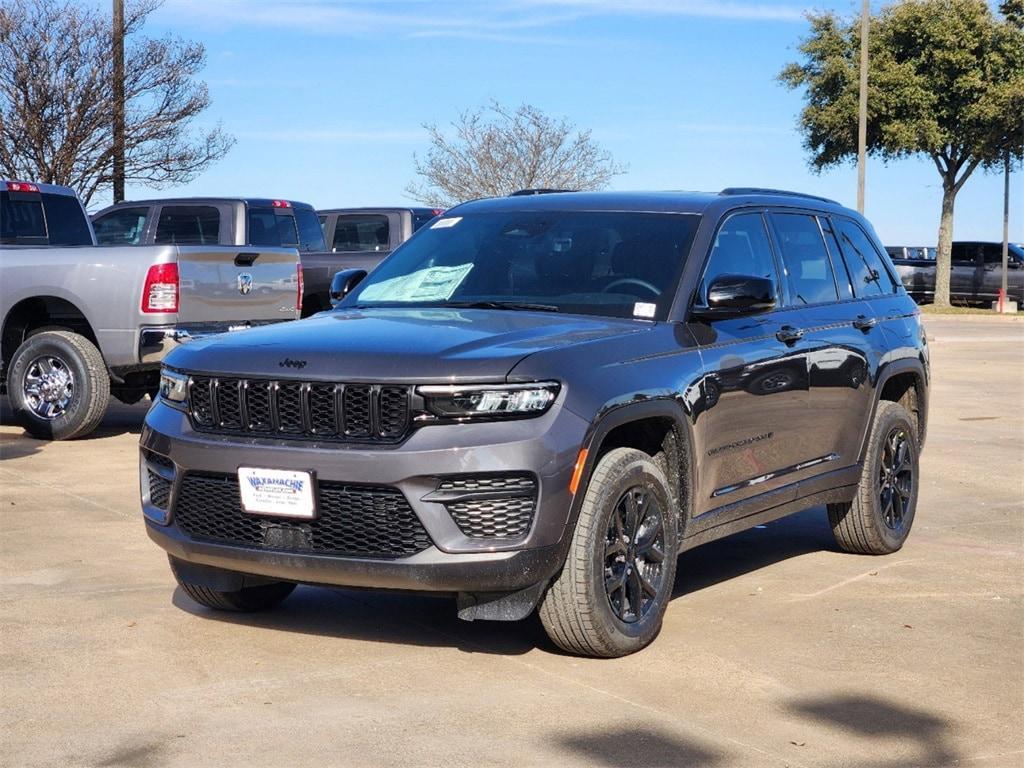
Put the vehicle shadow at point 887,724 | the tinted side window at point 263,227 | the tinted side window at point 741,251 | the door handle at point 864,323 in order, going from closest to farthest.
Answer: the vehicle shadow at point 887,724 → the tinted side window at point 741,251 → the door handle at point 864,323 → the tinted side window at point 263,227

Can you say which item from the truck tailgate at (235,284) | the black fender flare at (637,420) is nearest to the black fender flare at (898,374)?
the black fender flare at (637,420)

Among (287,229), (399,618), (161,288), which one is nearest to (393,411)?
(399,618)

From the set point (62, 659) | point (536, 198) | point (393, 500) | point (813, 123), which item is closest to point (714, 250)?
point (536, 198)

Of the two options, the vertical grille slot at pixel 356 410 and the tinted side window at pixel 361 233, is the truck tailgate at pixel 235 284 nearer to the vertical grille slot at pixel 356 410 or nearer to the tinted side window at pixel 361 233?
the vertical grille slot at pixel 356 410

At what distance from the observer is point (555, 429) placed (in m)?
5.20

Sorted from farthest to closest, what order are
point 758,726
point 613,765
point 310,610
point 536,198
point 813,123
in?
point 813,123
point 536,198
point 310,610
point 758,726
point 613,765

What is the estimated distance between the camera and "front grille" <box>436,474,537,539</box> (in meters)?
5.13

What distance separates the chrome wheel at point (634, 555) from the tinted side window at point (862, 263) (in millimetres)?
2664

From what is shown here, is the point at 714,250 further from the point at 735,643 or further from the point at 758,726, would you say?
the point at 758,726

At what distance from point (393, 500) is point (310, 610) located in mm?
1431

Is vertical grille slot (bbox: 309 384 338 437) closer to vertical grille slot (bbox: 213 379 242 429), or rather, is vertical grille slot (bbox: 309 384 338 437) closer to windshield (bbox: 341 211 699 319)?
vertical grille slot (bbox: 213 379 242 429)

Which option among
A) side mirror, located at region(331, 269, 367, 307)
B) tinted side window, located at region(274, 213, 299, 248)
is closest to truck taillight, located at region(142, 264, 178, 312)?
side mirror, located at region(331, 269, 367, 307)

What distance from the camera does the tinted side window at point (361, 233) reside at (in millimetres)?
22500

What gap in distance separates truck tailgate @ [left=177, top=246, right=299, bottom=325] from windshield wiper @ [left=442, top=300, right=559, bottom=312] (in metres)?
5.34
